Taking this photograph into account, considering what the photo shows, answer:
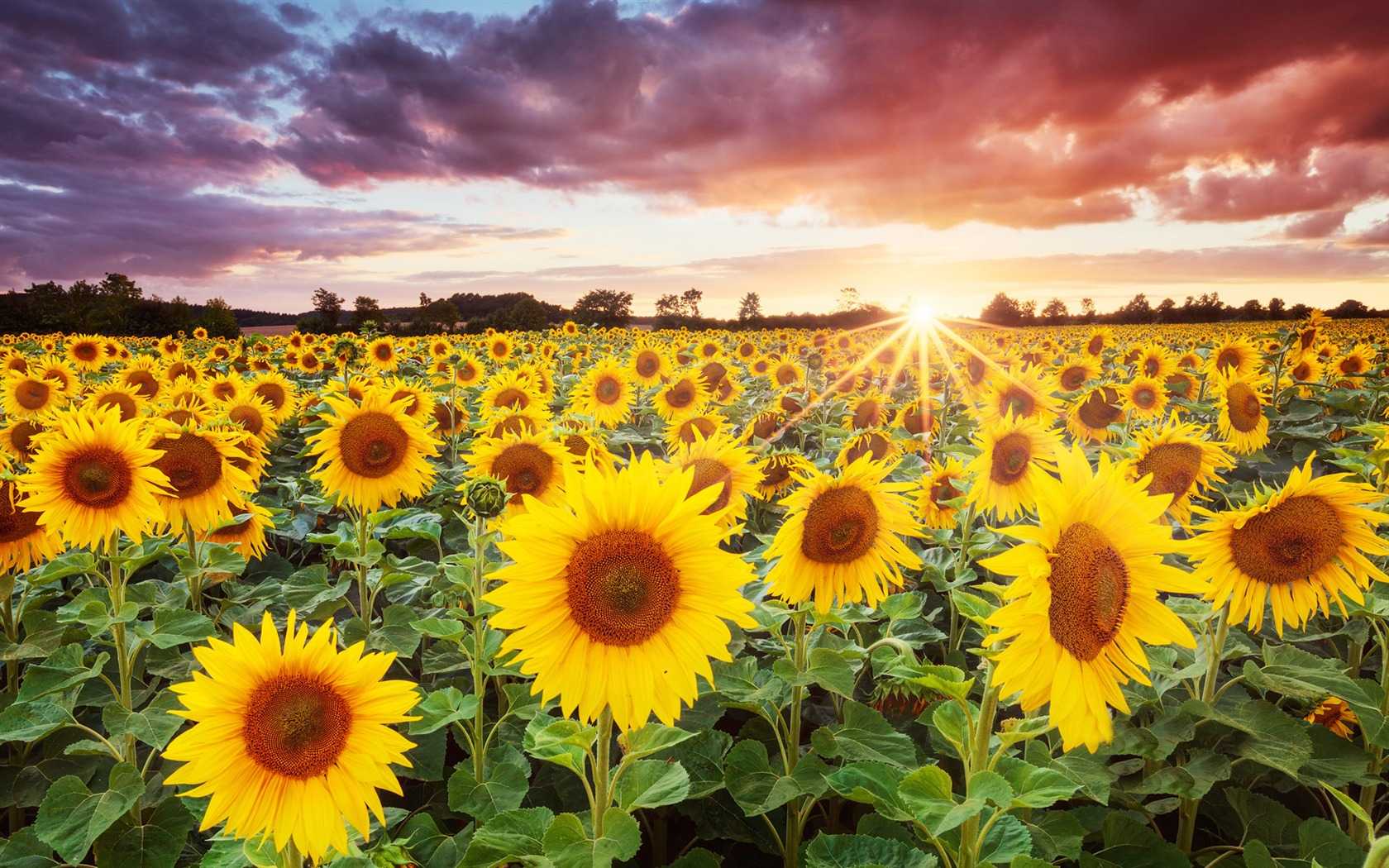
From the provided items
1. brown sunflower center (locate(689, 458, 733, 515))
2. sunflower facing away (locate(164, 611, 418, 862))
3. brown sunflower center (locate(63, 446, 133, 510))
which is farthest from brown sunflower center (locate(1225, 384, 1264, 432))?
brown sunflower center (locate(63, 446, 133, 510))

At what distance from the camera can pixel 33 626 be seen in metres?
3.79

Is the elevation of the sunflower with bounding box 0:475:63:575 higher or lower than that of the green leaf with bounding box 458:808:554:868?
higher

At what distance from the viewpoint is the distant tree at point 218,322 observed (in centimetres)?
3981

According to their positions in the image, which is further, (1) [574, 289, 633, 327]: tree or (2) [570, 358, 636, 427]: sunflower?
(1) [574, 289, 633, 327]: tree

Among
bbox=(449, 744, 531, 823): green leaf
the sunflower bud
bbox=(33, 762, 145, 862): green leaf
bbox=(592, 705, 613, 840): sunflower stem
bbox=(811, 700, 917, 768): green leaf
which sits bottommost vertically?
bbox=(33, 762, 145, 862): green leaf

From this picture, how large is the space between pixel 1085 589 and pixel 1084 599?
2 cm

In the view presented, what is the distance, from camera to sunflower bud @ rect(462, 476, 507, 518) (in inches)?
108

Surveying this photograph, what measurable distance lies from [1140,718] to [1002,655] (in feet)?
6.10

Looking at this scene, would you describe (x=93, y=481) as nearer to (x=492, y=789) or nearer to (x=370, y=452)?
(x=370, y=452)

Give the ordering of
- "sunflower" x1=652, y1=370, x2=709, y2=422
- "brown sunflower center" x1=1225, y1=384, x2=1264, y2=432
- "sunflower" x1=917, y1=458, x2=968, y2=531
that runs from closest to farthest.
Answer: "sunflower" x1=917, y1=458, x2=968, y2=531 → "brown sunflower center" x1=1225, y1=384, x2=1264, y2=432 → "sunflower" x1=652, y1=370, x2=709, y2=422

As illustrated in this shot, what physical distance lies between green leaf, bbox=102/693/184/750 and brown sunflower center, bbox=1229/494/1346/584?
4.33 meters

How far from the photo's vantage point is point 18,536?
3.85 metres

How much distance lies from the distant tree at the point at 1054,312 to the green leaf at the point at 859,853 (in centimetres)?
6567

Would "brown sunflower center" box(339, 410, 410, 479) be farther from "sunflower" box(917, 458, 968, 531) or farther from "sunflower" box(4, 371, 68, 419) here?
"sunflower" box(4, 371, 68, 419)
